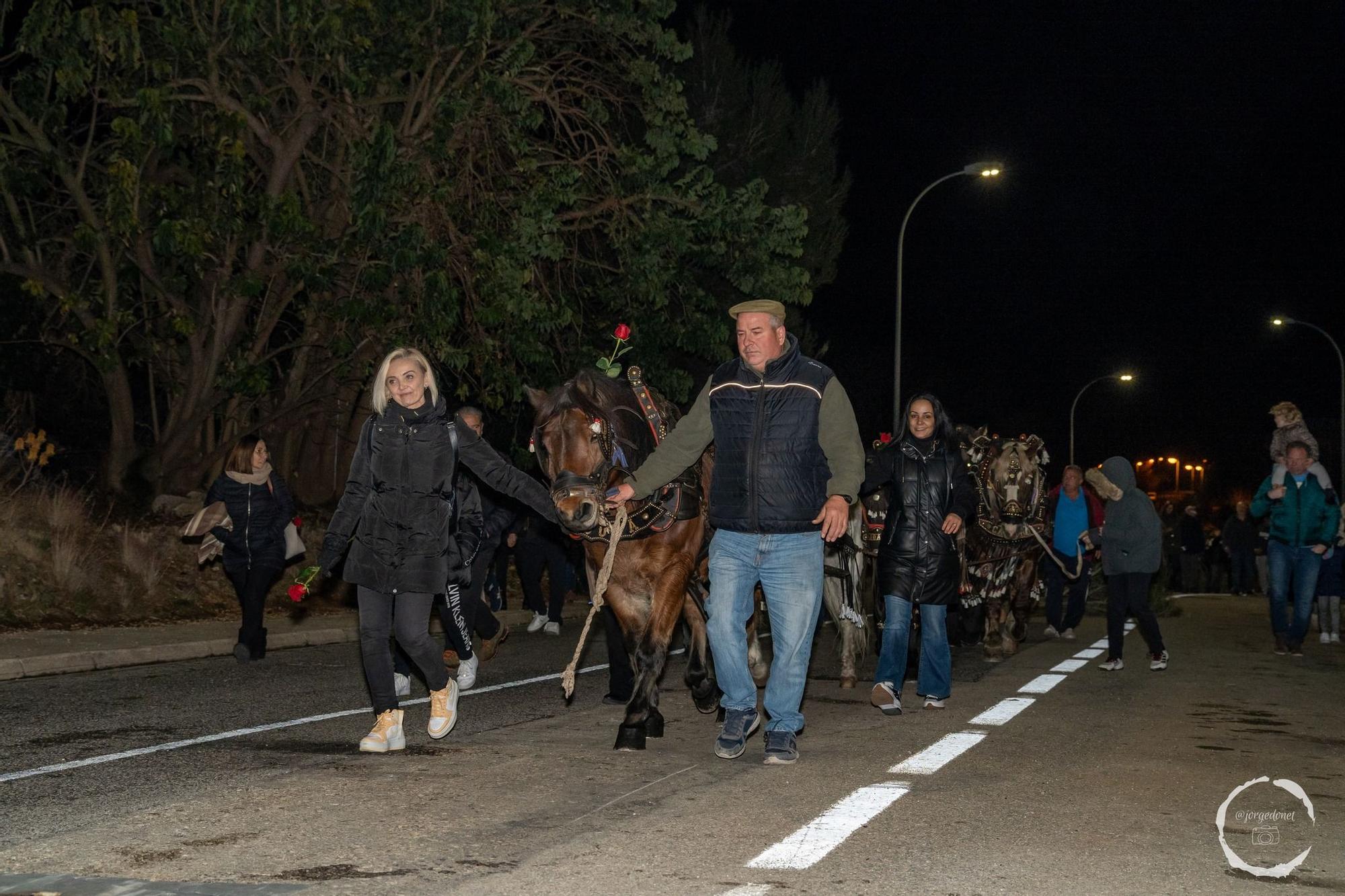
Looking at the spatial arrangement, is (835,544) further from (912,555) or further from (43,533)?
(43,533)

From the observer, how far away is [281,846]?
5695 mm

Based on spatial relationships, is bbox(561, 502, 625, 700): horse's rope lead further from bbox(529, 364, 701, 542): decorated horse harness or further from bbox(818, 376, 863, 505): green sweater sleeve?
bbox(818, 376, 863, 505): green sweater sleeve

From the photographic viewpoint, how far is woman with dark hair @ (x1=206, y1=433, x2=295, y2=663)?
12398mm

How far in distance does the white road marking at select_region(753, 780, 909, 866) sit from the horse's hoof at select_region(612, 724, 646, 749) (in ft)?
4.59

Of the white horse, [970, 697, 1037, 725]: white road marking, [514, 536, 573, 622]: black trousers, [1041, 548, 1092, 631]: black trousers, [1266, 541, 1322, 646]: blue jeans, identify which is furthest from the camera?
[1041, 548, 1092, 631]: black trousers

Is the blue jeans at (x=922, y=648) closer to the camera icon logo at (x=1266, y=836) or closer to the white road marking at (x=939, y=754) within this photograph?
the white road marking at (x=939, y=754)

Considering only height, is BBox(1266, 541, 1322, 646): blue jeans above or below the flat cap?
below

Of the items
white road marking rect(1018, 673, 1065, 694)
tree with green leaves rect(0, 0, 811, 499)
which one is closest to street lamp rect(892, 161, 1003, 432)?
tree with green leaves rect(0, 0, 811, 499)

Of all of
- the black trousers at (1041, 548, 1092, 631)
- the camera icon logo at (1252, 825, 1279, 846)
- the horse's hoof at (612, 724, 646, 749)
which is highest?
the black trousers at (1041, 548, 1092, 631)

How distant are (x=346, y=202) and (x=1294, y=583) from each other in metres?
11.7

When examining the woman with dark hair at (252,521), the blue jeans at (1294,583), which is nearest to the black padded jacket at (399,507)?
the woman with dark hair at (252,521)

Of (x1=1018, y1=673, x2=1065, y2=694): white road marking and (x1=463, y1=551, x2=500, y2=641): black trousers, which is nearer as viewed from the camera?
(x1=1018, y1=673, x2=1065, y2=694): white road marking

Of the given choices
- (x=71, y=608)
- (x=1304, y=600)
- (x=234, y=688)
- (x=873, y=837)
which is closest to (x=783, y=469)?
(x=873, y=837)

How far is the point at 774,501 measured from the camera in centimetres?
765
